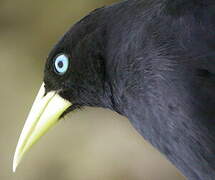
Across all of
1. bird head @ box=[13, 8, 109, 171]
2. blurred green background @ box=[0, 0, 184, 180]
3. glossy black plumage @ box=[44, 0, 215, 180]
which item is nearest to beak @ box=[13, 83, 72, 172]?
bird head @ box=[13, 8, 109, 171]

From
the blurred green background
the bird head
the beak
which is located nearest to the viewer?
the bird head

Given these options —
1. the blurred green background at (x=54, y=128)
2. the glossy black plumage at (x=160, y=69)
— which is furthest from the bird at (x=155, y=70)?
the blurred green background at (x=54, y=128)

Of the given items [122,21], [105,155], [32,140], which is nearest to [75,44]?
[122,21]

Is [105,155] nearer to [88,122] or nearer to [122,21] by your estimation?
[88,122]

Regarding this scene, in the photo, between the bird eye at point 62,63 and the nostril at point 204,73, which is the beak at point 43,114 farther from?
the nostril at point 204,73

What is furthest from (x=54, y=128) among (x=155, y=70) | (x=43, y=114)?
(x=155, y=70)

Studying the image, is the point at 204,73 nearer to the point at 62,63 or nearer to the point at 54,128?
Answer: the point at 62,63

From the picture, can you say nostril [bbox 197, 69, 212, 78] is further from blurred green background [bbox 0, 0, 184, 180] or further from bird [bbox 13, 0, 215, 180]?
blurred green background [bbox 0, 0, 184, 180]
